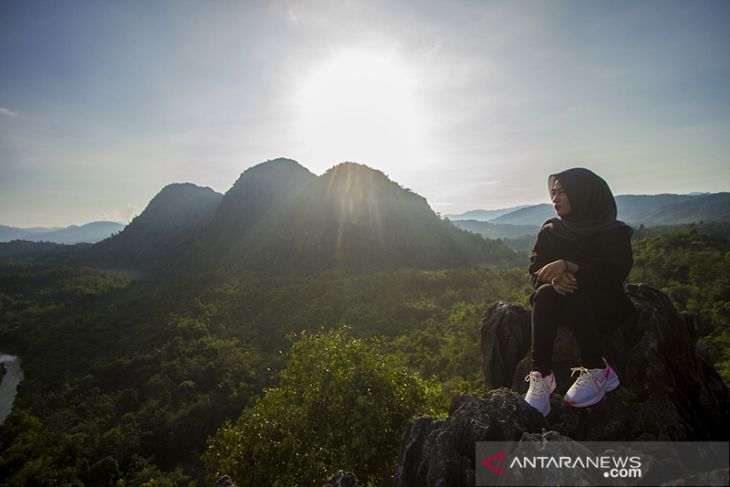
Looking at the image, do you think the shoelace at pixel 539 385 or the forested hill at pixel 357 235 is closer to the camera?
the shoelace at pixel 539 385

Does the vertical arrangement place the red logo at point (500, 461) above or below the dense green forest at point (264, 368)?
above

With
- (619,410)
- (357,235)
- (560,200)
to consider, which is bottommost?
(619,410)

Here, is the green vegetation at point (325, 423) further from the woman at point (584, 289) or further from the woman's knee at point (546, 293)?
the woman's knee at point (546, 293)

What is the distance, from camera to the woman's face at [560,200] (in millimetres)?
6477

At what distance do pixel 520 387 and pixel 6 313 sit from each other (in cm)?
16722

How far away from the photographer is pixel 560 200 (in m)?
6.54

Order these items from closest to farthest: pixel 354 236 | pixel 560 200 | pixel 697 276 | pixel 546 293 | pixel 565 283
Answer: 1. pixel 565 283
2. pixel 546 293
3. pixel 560 200
4. pixel 697 276
5. pixel 354 236

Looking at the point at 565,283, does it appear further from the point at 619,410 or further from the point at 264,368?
the point at 264,368

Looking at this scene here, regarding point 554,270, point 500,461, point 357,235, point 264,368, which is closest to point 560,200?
point 554,270

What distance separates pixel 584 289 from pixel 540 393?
2102 millimetres

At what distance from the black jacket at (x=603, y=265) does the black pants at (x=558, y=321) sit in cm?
34

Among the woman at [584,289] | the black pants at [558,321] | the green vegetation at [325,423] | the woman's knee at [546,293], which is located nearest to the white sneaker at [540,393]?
the woman at [584,289]

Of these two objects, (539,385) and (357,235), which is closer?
(539,385)

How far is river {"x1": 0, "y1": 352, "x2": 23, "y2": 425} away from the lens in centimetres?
6234
